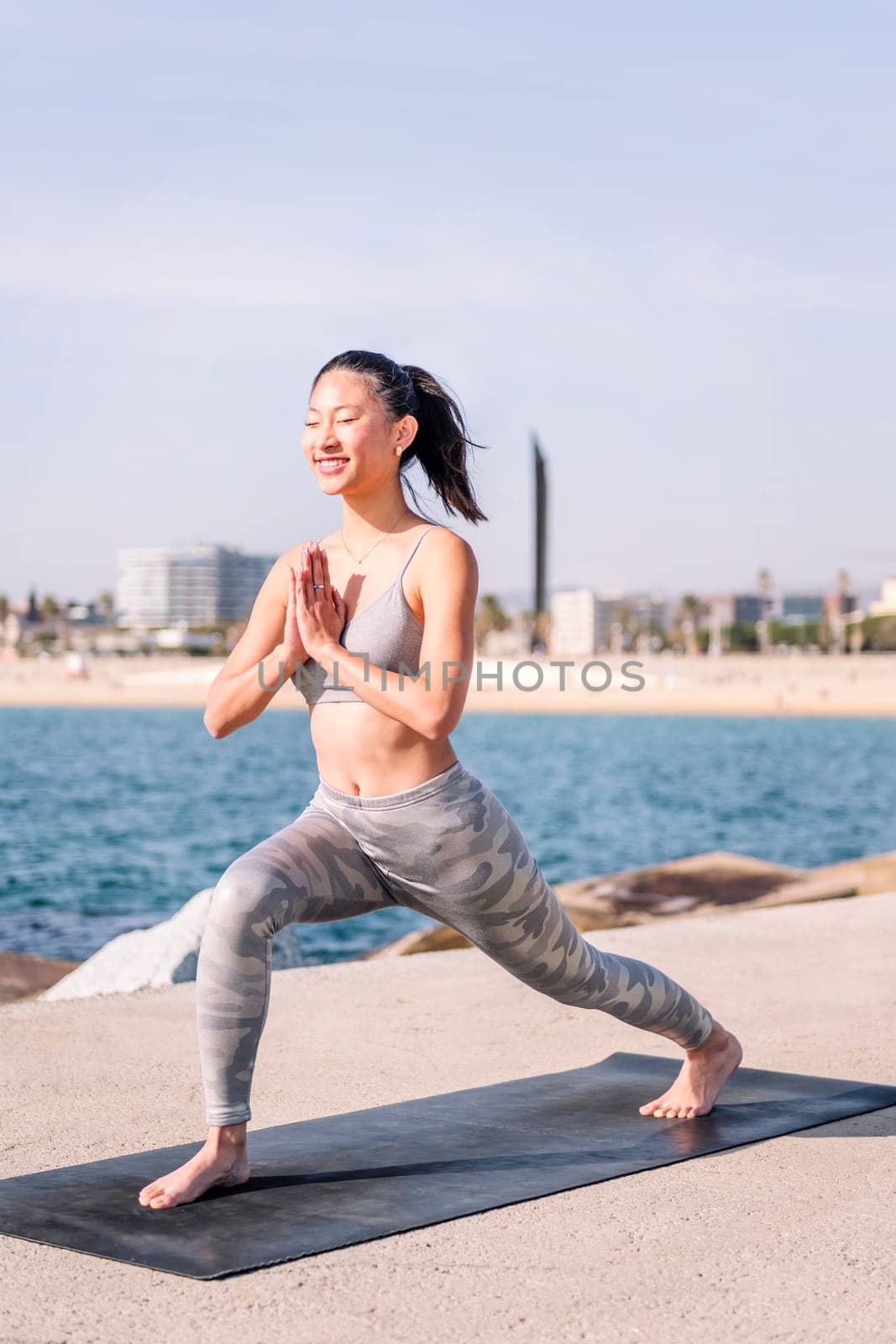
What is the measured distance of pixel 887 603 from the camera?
161m

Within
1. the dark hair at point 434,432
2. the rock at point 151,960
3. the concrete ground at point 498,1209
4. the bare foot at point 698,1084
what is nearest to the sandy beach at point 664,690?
the rock at point 151,960

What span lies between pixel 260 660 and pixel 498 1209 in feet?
4.04

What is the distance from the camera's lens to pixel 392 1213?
3182 millimetres

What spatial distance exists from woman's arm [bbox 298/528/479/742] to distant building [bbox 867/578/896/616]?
489 ft

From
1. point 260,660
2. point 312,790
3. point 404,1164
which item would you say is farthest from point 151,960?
point 312,790

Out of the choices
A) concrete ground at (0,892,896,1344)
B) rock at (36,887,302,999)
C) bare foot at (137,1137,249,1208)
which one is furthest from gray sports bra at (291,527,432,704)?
rock at (36,887,302,999)

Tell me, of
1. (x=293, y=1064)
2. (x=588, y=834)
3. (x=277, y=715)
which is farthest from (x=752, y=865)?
(x=277, y=715)

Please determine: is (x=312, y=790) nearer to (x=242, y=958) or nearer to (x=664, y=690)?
(x=242, y=958)

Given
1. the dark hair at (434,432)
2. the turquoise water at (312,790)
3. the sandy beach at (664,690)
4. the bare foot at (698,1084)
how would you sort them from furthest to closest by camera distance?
the sandy beach at (664,690) → the turquoise water at (312,790) → the bare foot at (698,1084) → the dark hair at (434,432)

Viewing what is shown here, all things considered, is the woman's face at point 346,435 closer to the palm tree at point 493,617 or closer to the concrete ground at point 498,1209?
the concrete ground at point 498,1209

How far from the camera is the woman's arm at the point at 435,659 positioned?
10.4 feet

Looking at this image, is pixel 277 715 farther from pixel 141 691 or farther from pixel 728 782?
pixel 728 782

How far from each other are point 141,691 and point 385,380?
105 meters

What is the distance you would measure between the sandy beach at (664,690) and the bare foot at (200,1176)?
85.6 m
